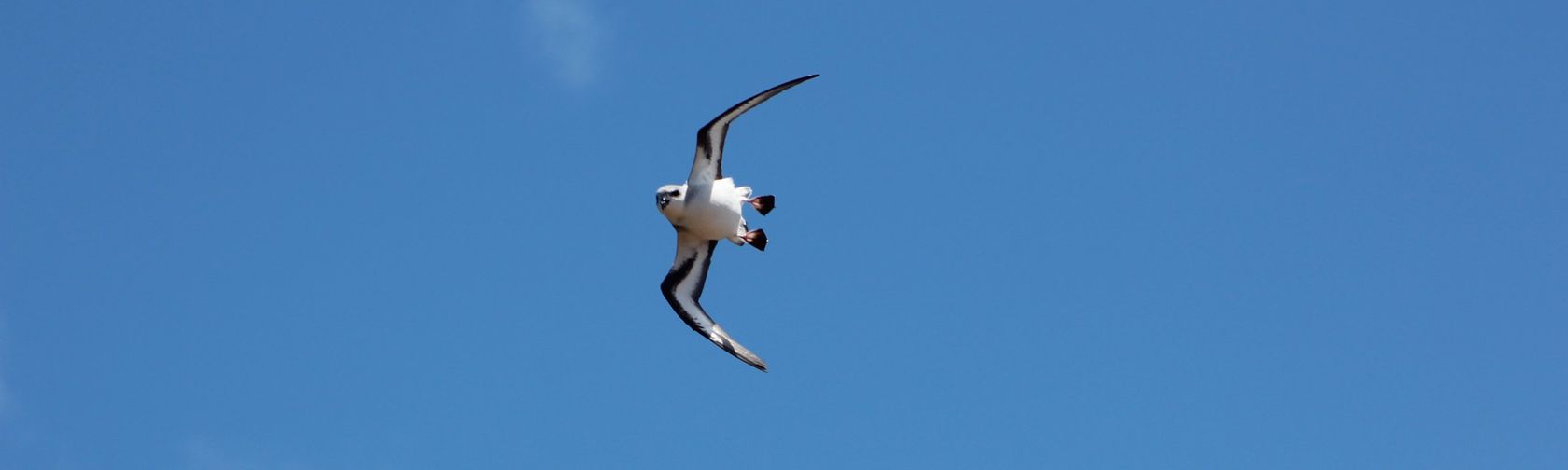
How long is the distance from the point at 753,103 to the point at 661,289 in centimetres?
480

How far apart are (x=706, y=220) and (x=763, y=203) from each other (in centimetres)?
125

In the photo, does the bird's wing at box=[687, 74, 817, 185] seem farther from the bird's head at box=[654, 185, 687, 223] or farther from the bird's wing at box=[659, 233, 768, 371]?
the bird's wing at box=[659, 233, 768, 371]

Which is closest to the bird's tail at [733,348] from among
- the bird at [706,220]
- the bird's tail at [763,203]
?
the bird at [706,220]

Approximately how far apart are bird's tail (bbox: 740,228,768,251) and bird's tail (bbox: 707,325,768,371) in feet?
5.51

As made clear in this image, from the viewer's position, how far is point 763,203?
34.7m

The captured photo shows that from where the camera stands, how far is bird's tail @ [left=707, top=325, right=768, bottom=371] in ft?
108

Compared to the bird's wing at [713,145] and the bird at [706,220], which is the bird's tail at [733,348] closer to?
the bird at [706,220]

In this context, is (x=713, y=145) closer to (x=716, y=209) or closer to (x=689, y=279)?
(x=716, y=209)

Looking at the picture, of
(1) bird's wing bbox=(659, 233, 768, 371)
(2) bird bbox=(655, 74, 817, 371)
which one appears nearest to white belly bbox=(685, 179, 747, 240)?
(2) bird bbox=(655, 74, 817, 371)

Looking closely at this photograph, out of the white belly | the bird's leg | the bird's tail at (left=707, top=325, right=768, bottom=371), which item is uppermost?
the bird's leg

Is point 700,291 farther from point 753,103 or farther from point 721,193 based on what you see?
point 753,103

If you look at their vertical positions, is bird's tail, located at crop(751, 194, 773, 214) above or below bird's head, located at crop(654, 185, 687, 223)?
above

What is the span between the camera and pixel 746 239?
34.8 meters

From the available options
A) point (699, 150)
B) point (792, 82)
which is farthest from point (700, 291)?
point (792, 82)
